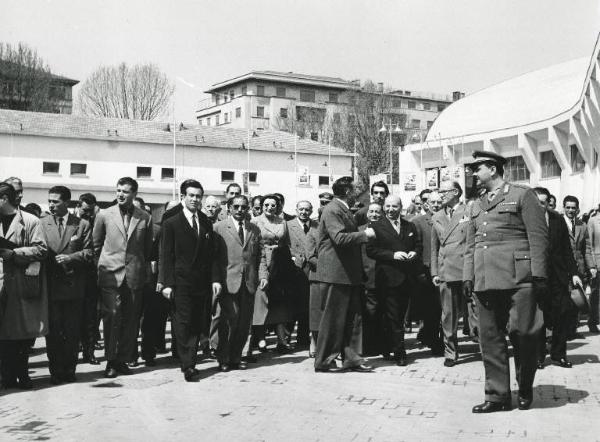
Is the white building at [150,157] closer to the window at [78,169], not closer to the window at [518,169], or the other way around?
the window at [78,169]

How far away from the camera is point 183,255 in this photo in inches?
348

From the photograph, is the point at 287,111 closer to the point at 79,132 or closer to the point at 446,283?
the point at 79,132

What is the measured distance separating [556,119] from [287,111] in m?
54.2

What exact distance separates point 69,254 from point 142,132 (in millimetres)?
50360

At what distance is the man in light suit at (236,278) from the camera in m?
9.34

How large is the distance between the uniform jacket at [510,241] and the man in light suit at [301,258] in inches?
177

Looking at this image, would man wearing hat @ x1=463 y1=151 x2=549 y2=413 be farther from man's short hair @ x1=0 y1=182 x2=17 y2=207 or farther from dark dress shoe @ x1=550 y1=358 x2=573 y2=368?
man's short hair @ x1=0 y1=182 x2=17 y2=207

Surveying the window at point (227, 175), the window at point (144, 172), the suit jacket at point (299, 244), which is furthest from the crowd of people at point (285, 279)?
the window at point (227, 175)

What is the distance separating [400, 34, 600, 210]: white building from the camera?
38250mm

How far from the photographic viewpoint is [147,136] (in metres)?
57.7

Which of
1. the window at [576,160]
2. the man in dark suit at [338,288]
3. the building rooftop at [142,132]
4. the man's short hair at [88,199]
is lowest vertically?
the man in dark suit at [338,288]

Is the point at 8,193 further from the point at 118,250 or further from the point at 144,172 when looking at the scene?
the point at 144,172

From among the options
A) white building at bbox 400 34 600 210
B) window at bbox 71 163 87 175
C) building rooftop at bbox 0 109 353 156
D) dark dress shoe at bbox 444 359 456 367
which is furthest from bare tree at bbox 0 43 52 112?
dark dress shoe at bbox 444 359 456 367

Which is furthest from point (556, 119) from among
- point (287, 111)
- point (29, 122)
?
point (287, 111)
